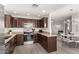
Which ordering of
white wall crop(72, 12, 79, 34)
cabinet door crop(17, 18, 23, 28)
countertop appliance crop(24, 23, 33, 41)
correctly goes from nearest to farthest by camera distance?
white wall crop(72, 12, 79, 34)
cabinet door crop(17, 18, 23, 28)
countertop appliance crop(24, 23, 33, 41)

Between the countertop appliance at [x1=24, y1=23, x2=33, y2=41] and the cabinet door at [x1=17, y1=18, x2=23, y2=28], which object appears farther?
the countertop appliance at [x1=24, y1=23, x2=33, y2=41]

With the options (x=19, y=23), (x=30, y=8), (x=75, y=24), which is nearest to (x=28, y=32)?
(x=19, y=23)

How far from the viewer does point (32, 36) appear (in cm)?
394

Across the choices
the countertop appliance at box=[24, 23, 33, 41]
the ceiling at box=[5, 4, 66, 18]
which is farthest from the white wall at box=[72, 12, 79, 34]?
the countertop appliance at box=[24, 23, 33, 41]

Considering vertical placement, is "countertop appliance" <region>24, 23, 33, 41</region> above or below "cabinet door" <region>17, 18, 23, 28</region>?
below

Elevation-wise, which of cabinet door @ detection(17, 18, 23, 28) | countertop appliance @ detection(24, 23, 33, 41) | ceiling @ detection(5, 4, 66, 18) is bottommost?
countertop appliance @ detection(24, 23, 33, 41)

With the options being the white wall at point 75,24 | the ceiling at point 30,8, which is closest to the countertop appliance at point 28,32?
the ceiling at point 30,8

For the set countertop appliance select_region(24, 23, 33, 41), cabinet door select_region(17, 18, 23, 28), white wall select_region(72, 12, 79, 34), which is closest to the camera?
white wall select_region(72, 12, 79, 34)

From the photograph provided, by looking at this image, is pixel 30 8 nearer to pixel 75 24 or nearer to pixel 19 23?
pixel 19 23

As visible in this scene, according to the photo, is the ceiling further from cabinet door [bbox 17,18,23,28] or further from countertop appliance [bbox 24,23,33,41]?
countertop appliance [bbox 24,23,33,41]

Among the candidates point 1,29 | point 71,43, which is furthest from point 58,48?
point 1,29

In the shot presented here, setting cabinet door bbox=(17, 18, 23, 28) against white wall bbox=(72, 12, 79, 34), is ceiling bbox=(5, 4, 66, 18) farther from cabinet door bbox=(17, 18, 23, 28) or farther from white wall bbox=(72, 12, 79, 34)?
white wall bbox=(72, 12, 79, 34)

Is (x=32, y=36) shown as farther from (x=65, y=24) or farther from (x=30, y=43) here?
(x=65, y=24)
